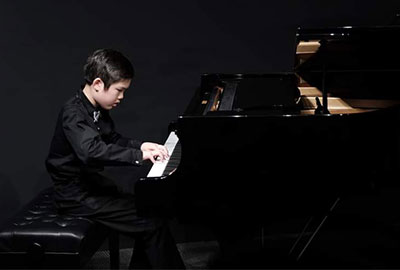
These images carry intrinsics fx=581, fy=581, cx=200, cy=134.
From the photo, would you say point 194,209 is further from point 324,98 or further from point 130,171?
point 130,171

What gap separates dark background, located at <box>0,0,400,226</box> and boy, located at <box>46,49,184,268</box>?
640 mm

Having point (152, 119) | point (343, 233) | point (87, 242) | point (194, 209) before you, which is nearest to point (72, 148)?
point (87, 242)

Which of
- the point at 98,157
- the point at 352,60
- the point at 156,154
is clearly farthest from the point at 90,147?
the point at 352,60

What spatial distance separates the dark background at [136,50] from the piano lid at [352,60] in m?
0.51

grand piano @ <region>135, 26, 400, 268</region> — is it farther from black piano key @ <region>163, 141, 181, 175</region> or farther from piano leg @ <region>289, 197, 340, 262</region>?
piano leg @ <region>289, 197, 340, 262</region>

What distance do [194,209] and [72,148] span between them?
1.98ft

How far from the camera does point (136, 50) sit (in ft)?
9.87

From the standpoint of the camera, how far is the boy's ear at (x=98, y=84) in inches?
89.5

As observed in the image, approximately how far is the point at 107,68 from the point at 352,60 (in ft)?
3.30

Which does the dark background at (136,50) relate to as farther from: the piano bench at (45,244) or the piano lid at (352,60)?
the piano bench at (45,244)

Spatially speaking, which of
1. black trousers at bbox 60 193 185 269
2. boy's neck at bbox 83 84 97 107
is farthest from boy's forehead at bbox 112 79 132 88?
black trousers at bbox 60 193 185 269

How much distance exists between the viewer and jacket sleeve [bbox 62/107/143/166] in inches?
85.4

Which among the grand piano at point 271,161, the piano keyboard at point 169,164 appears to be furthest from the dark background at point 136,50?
the grand piano at point 271,161

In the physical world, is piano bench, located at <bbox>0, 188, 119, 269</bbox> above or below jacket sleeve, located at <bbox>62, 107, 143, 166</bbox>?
below
